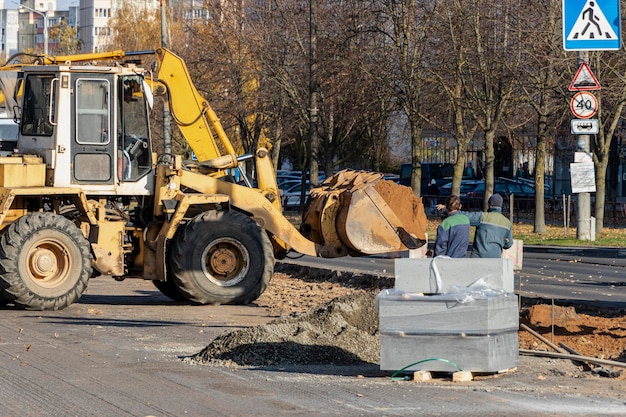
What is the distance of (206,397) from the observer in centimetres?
1005

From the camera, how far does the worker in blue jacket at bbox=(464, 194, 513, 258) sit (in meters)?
13.8

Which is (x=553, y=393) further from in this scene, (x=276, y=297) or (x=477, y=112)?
(x=477, y=112)

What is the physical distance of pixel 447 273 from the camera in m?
10.9

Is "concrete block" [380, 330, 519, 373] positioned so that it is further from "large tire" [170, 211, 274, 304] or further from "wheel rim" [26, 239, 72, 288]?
"wheel rim" [26, 239, 72, 288]

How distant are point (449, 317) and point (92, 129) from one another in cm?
865

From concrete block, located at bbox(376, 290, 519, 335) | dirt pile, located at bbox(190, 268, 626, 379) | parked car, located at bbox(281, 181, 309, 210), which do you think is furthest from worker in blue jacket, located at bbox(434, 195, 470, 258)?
parked car, located at bbox(281, 181, 309, 210)

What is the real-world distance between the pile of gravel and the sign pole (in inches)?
583

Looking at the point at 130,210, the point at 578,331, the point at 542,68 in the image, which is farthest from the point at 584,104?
the point at 578,331

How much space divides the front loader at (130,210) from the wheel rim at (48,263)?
1 cm

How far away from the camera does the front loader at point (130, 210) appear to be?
55.4 feet

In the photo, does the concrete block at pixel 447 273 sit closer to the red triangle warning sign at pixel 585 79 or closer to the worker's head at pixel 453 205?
the worker's head at pixel 453 205

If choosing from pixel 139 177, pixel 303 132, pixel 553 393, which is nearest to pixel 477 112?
pixel 303 132

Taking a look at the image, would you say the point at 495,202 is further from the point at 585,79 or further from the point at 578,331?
the point at 585,79

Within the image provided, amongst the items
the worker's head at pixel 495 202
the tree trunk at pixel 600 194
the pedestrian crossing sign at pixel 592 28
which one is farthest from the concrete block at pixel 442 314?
the tree trunk at pixel 600 194
